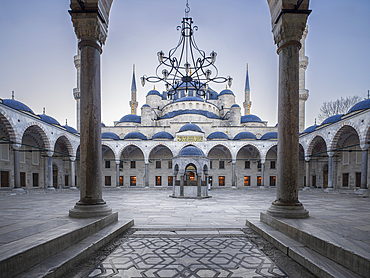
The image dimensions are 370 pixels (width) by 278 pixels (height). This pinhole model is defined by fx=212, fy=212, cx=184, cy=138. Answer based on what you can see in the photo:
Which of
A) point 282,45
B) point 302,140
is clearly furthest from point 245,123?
point 282,45

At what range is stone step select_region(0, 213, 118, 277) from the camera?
1946 mm

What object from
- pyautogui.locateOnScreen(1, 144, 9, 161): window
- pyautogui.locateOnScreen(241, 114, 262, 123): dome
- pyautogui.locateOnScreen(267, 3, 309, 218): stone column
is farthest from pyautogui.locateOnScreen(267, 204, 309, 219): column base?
pyautogui.locateOnScreen(241, 114, 262, 123): dome

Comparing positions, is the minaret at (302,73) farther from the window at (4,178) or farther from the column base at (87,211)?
the window at (4,178)

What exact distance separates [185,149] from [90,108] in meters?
8.68

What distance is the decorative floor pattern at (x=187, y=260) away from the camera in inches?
93.7

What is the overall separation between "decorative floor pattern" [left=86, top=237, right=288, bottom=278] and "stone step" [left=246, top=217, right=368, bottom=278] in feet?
1.02

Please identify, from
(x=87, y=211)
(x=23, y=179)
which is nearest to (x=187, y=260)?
(x=87, y=211)

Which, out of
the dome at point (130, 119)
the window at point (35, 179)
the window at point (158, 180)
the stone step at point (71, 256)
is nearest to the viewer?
the stone step at point (71, 256)

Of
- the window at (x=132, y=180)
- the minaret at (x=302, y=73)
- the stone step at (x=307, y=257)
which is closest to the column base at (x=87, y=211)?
the stone step at (x=307, y=257)

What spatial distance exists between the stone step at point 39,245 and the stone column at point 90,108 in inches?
21.8

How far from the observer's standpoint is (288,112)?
4023 millimetres

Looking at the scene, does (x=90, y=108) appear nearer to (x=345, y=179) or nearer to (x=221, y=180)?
(x=345, y=179)

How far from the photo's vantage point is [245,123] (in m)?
29.4

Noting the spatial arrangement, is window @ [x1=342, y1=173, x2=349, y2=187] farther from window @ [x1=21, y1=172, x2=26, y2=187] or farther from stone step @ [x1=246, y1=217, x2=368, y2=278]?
window @ [x1=21, y1=172, x2=26, y2=187]
